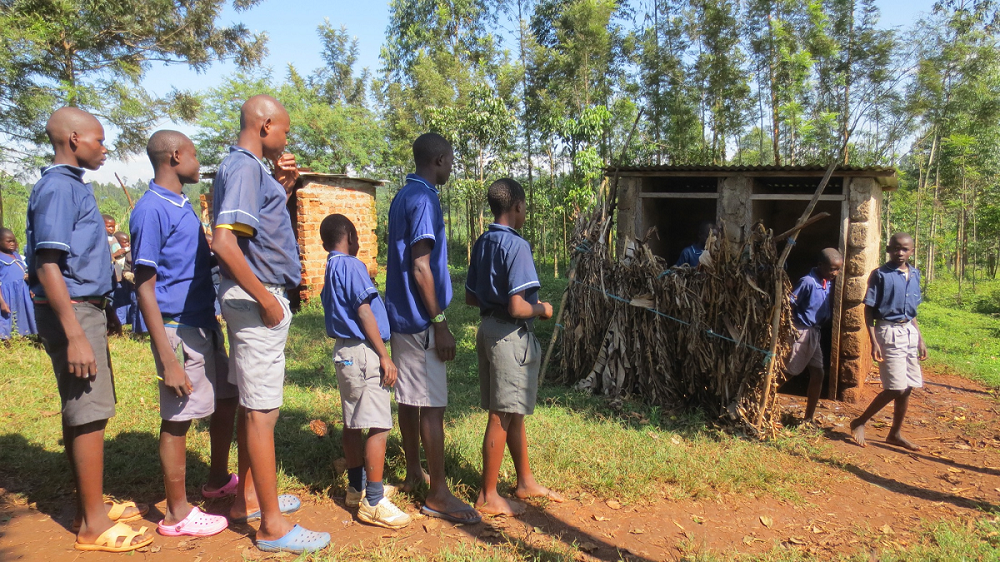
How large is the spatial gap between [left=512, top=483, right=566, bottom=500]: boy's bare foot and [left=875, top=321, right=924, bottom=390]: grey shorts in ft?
10.0

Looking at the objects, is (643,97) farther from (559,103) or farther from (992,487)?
(992,487)

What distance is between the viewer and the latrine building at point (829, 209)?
6055 mm

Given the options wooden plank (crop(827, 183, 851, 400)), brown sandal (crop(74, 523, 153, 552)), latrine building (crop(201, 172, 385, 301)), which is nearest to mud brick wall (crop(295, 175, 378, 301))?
latrine building (crop(201, 172, 385, 301))

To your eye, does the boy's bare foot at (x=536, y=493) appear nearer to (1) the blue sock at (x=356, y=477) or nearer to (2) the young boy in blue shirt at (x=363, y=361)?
(2) the young boy in blue shirt at (x=363, y=361)

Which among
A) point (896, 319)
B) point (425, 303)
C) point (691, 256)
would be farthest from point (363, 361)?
Result: point (691, 256)

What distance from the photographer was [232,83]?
21016mm

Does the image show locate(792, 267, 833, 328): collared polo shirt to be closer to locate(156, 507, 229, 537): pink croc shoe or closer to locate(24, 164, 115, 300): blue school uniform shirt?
locate(156, 507, 229, 537): pink croc shoe

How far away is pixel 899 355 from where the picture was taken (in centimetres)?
469

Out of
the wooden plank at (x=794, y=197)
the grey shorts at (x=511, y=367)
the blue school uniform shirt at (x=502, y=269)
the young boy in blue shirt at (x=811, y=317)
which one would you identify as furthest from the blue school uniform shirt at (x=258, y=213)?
the wooden plank at (x=794, y=197)

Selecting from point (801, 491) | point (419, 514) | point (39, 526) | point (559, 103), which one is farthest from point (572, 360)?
point (559, 103)

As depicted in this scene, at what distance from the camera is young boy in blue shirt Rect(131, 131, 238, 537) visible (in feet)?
8.57

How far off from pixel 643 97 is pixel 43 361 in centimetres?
1409

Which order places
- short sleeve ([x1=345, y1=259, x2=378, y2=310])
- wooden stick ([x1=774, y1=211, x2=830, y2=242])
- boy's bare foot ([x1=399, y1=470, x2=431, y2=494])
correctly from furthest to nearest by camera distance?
wooden stick ([x1=774, y1=211, x2=830, y2=242]) < boy's bare foot ([x1=399, y1=470, x2=431, y2=494]) < short sleeve ([x1=345, y1=259, x2=378, y2=310])

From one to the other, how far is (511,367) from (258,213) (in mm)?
1458
